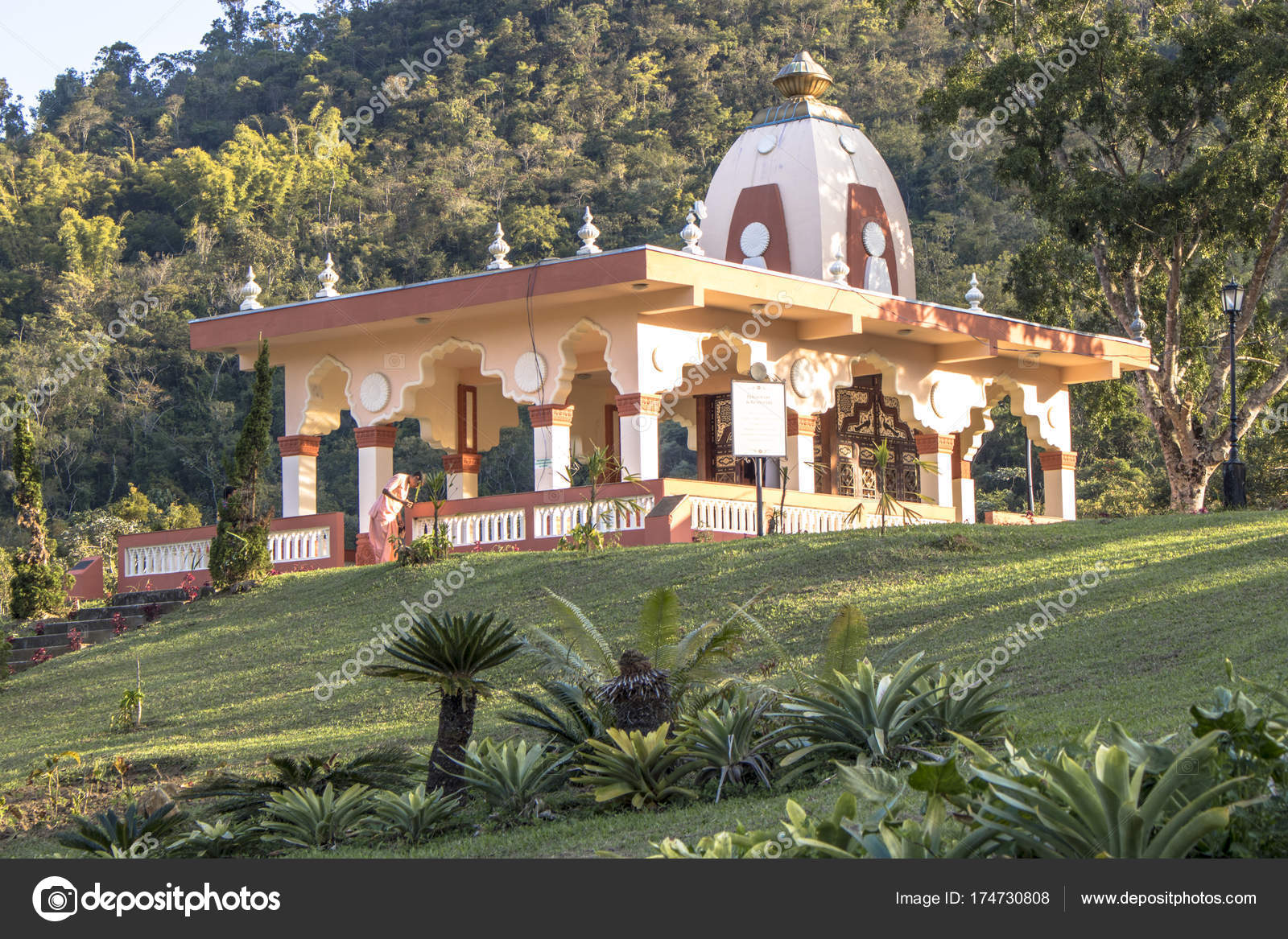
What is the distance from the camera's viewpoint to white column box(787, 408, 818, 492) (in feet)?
68.6

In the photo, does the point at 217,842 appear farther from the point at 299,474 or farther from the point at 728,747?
the point at 299,474

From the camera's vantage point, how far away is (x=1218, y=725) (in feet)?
18.9

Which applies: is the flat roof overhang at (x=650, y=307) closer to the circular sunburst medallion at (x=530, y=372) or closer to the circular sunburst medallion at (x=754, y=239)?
the circular sunburst medallion at (x=530, y=372)

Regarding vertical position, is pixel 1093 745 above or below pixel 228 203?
below

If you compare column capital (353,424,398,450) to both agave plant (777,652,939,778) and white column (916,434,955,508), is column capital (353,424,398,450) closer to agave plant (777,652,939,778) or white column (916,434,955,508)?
white column (916,434,955,508)

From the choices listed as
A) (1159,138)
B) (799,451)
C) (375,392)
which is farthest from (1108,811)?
(1159,138)

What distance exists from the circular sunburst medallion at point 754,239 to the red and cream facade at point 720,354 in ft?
0.14

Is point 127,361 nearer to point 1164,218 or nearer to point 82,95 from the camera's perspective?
point 82,95

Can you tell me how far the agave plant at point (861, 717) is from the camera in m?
8.13

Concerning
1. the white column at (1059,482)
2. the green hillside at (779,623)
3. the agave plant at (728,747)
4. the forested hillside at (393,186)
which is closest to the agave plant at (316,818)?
the agave plant at (728,747)

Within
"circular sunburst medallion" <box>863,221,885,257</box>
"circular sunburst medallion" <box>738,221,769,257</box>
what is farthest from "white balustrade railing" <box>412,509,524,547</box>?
"circular sunburst medallion" <box>863,221,885,257</box>

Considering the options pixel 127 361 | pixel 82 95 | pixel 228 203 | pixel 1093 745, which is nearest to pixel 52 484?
pixel 127 361

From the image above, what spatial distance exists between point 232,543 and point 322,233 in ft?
105

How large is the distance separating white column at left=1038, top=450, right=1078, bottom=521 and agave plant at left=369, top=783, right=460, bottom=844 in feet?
60.6
